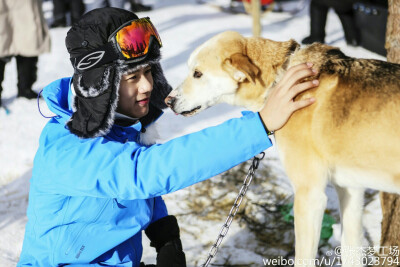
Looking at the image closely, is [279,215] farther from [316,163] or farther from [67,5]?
[67,5]

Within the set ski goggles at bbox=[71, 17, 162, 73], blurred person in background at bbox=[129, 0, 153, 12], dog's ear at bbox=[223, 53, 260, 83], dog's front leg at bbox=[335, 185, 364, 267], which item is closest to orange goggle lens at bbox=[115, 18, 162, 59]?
ski goggles at bbox=[71, 17, 162, 73]

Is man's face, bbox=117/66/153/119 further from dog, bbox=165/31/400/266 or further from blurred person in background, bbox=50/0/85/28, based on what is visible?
blurred person in background, bbox=50/0/85/28

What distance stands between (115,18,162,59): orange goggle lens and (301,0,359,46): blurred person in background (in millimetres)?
4956

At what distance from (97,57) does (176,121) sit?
10.2ft

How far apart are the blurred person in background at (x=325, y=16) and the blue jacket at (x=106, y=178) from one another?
4.99m

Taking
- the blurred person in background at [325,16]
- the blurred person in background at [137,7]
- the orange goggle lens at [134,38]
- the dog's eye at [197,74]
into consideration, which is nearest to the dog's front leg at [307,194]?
the dog's eye at [197,74]

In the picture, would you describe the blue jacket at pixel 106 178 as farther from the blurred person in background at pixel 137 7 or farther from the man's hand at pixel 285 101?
the blurred person in background at pixel 137 7

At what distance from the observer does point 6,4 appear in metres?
5.35

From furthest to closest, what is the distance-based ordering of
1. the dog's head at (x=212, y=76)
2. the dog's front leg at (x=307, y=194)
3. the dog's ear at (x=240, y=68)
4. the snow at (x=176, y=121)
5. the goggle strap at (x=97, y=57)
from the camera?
the snow at (x=176, y=121), the dog's head at (x=212, y=76), the dog's ear at (x=240, y=68), the dog's front leg at (x=307, y=194), the goggle strap at (x=97, y=57)

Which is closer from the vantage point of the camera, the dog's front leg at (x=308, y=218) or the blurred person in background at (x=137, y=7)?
the dog's front leg at (x=308, y=218)

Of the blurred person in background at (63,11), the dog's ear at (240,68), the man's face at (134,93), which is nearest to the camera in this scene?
the man's face at (134,93)

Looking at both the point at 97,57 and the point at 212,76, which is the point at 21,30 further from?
the point at 97,57

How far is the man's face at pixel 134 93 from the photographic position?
201 centimetres

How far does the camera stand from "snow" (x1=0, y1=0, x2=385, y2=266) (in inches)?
129
